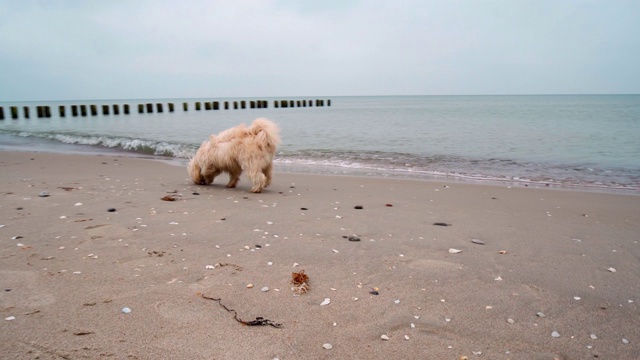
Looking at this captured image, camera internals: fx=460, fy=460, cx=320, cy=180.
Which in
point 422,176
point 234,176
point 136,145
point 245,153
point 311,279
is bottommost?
point 422,176

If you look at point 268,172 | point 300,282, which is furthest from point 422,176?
point 300,282

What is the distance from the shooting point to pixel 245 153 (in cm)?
776

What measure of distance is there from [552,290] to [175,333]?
2.87m

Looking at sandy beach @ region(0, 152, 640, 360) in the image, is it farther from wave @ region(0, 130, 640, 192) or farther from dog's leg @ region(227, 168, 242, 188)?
wave @ region(0, 130, 640, 192)

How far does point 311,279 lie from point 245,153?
14.3ft

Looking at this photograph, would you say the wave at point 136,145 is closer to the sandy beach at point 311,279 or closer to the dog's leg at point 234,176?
the dog's leg at point 234,176

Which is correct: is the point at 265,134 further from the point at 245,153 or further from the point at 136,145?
the point at 136,145

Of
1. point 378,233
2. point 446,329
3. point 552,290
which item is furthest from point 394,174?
point 446,329

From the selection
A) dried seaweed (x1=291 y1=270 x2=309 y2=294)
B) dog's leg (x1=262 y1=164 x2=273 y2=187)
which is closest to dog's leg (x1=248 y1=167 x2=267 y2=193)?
dog's leg (x1=262 y1=164 x2=273 y2=187)

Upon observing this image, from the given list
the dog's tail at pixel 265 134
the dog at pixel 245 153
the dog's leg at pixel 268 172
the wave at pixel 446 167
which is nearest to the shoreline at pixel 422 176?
the wave at pixel 446 167

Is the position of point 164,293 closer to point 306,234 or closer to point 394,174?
point 306,234

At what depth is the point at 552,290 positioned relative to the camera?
12.0 feet

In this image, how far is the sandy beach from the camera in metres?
2.82

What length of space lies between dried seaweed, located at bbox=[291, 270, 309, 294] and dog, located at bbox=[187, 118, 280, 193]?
13.5 ft
